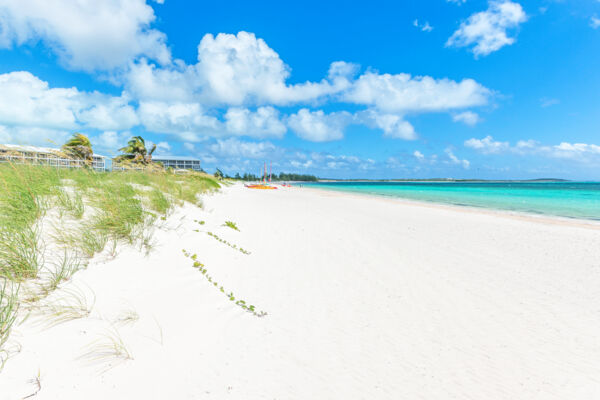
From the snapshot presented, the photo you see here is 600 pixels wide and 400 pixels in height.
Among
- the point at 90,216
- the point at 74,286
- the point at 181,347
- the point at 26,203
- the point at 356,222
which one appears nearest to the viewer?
the point at 181,347

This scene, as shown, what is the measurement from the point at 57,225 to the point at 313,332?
331 cm

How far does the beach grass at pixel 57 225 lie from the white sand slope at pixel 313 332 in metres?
0.21

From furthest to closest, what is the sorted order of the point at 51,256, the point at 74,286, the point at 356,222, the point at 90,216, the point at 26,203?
the point at 356,222 < the point at 90,216 < the point at 26,203 < the point at 51,256 < the point at 74,286

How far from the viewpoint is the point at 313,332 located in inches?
108

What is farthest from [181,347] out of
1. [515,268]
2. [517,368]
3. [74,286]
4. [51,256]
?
[515,268]

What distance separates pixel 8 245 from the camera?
87.5 inches

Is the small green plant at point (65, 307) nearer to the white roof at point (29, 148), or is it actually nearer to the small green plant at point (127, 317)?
the small green plant at point (127, 317)

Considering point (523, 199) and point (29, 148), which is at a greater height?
point (29, 148)

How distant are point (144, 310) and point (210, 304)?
655 millimetres

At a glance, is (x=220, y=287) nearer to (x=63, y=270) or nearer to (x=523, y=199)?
(x=63, y=270)

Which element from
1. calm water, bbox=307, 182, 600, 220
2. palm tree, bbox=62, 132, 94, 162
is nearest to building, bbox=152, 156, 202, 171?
calm water, bbox=307, 182, 600, 220

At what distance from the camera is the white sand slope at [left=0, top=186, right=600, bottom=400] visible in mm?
1875

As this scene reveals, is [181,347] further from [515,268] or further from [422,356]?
[515,268]

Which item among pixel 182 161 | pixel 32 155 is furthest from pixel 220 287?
pixel 182 161
